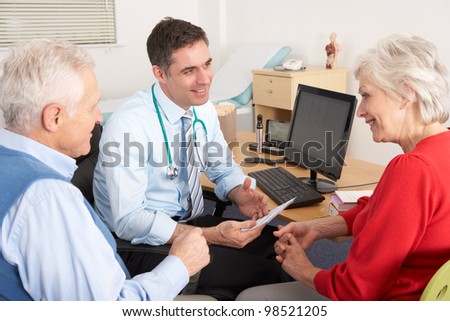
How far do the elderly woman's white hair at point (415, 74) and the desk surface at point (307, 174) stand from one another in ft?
2.32

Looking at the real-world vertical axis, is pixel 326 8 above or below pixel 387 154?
above

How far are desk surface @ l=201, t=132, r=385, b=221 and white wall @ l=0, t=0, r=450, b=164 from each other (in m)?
1.56

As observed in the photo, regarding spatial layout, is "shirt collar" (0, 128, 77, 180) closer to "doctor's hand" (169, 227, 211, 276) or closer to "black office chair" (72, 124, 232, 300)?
"doctor's hand" (169, 227, 211, 276)

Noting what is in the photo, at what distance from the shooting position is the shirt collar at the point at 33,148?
114cm

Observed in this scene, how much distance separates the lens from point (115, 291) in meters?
1.18

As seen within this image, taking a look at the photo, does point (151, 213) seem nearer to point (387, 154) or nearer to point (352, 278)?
point (352, 278)

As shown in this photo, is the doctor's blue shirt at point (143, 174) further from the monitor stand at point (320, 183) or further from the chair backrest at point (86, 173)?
the monitor stand at point (320, 183)

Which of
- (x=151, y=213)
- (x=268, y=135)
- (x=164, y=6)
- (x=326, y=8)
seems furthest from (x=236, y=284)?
(x=164, y=6)

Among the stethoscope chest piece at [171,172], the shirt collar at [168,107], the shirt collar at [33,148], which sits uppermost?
the shirt collar at [33,148]

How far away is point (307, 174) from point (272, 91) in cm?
202

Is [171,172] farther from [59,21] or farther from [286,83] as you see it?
[59,21]

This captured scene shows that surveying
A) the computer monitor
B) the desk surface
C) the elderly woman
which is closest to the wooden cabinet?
the desk surface

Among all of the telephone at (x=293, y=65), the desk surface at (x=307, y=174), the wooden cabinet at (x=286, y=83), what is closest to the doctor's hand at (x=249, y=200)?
the desk surface at (x=307, y=174)

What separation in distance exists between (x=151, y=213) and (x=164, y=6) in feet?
14.3
